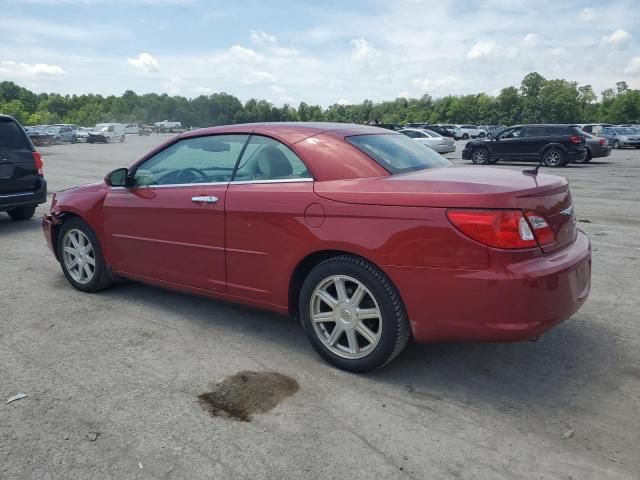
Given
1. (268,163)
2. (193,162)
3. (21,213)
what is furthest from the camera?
(21,213)

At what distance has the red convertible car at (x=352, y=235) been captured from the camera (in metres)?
2.81

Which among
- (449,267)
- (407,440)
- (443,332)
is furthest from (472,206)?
(407,440)

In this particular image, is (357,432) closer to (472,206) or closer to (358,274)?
(358,274)

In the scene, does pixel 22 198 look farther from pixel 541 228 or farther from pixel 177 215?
pixel 541 228

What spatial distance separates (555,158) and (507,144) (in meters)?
1.78

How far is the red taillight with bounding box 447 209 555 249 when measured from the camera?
2773mm

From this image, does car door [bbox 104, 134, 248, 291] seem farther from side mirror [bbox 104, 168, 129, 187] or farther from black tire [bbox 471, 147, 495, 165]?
black tire [bbox 471, 147, 495, 165]

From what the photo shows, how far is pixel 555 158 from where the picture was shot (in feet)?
64.9

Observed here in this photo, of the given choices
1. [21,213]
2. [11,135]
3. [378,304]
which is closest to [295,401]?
[378,304]

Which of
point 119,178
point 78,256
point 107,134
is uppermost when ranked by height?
point 119,178

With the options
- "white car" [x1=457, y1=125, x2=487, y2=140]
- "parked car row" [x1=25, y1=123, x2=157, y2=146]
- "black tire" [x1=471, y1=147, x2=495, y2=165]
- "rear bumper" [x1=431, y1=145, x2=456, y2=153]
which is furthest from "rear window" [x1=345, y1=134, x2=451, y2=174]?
"white car" [x1=457, y1=125, x2=487, y2=140]

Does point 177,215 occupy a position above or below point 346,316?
above

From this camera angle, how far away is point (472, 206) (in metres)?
2.81

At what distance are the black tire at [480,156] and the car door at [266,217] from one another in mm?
→ 18633
